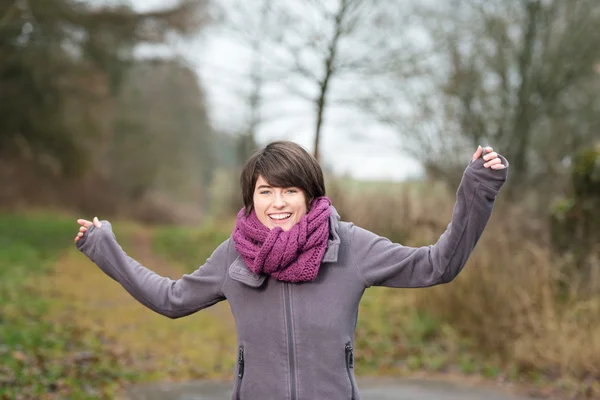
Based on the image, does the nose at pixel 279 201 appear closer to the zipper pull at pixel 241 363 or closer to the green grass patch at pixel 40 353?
the zipper pull at pixel 241 363

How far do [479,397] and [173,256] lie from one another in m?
11.8

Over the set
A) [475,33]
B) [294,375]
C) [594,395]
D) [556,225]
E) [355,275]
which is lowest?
[594,395]

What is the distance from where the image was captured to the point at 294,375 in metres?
2.53

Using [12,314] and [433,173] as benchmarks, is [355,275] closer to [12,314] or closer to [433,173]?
[12,314]

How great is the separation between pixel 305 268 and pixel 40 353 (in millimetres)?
4665

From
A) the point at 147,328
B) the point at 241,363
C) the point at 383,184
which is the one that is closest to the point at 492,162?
the point at 241,363

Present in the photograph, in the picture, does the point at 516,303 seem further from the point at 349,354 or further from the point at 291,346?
the point at 291,346

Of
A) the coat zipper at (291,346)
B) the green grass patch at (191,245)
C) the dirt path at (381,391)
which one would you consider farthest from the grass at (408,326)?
the green grass patch at (191,245)

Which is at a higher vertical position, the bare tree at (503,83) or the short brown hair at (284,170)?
the bare tree at (503,83)

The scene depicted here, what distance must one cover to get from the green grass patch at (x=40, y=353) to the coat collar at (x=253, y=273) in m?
3.11

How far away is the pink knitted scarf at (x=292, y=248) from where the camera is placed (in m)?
2.50

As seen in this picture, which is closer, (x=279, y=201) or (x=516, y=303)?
(x=279, y=201)

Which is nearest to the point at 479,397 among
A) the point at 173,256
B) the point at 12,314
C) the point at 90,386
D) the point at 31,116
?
the point at 90,386

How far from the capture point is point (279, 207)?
262 cm
